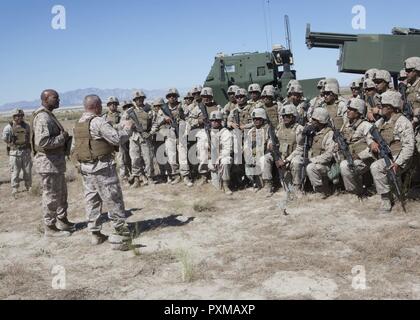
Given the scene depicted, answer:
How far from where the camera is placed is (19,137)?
1051cm

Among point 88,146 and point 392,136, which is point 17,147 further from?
point 392,136

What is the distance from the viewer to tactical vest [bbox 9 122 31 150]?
10.5 metres

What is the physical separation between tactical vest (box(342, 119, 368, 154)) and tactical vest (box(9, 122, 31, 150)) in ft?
25.4

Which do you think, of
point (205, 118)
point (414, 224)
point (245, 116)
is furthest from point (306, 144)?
point (205, 118)

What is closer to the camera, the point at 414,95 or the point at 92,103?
the point at 92,103

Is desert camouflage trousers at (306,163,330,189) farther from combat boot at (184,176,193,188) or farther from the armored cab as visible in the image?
the armored cab

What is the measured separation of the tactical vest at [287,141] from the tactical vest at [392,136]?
1808 millimetres

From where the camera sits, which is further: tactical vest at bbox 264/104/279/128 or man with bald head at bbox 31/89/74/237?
tactical vest at bbox 264/104/279/128

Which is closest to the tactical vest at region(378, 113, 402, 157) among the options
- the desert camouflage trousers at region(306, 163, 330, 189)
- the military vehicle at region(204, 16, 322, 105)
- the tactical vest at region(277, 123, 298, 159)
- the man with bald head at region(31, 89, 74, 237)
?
the desert camouflage trousers at region(306, 163, 330, 189)

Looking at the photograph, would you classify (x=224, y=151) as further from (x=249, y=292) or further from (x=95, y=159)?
(x=249, y=292)

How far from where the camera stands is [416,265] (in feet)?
15.7

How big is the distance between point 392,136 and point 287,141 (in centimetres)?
207

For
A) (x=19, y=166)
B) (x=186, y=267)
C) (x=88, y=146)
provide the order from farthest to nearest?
(x=19, y=166)
(x=88, y=146)
(x=186, y=267)

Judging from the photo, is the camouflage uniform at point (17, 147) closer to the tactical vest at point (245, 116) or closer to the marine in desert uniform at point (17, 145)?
the marine in desert uniform at point (17, 145)
